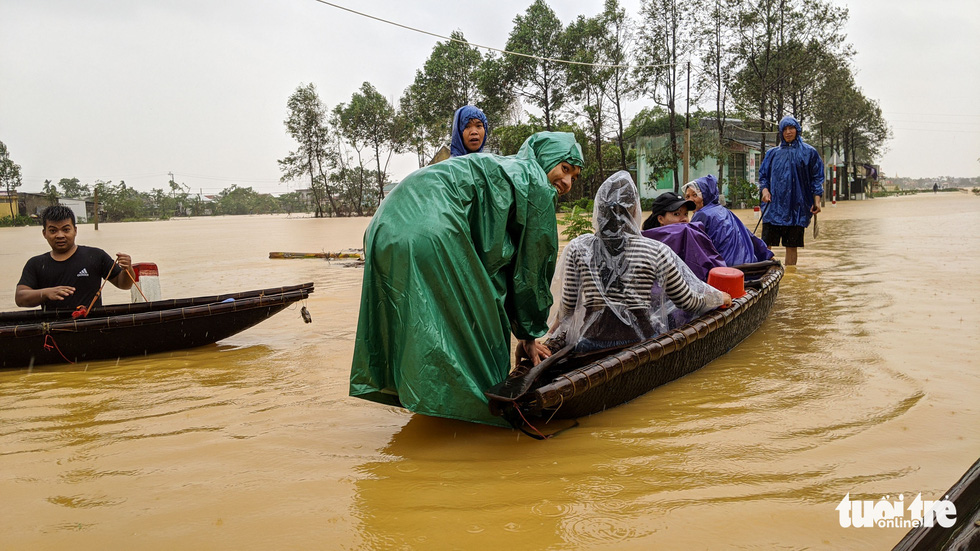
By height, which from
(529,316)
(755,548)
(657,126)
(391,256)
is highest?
(657,126)

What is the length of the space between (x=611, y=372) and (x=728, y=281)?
1.77m

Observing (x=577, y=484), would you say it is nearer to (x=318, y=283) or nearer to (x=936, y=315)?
(x=936, y=315)

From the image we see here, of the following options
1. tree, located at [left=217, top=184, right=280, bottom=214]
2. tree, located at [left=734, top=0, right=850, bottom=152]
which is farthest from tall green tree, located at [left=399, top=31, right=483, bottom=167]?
tree, located at [left=217, top=184, right=280, bottom=214]

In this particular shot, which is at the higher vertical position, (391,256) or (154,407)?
(391,256)

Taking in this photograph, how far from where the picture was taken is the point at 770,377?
416 centimetres

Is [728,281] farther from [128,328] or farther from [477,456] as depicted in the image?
[128,328]

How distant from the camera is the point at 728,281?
4477mm

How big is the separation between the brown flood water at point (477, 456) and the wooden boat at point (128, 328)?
0.14 meters

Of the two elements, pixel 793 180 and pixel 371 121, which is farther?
pixel 371 121

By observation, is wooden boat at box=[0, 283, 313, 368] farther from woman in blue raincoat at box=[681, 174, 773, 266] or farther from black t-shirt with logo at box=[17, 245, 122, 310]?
woman in blue raincoat at box=[681, 174, 773, 266]

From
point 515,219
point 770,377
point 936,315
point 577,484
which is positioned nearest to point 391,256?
point 515,219

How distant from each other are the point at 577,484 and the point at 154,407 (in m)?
2.73

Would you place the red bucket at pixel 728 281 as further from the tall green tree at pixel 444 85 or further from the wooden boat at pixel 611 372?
the tall green tree at pixel 444 85

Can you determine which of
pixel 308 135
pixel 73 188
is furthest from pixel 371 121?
pixel 73 188
